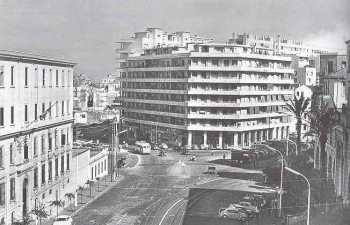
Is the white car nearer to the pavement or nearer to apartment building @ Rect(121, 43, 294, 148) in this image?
the pavement

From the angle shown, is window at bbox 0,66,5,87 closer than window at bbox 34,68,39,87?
Yes

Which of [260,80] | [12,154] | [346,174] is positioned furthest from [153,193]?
[260,80]

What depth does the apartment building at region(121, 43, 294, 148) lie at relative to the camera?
108188mm

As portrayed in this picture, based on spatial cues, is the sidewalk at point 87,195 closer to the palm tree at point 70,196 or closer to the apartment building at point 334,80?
the palm tree at point 70,196

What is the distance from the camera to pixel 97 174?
7069 centimetres

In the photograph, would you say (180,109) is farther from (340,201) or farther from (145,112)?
(340,201)

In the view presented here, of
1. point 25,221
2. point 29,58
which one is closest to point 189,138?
point 29,58

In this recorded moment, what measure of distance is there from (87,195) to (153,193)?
8.23 m

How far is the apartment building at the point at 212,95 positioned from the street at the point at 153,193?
63.2ft

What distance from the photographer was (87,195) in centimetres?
6038

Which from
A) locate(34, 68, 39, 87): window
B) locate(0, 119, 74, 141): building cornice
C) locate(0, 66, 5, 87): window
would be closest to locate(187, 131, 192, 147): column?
locate(0, 119, 74, 141): building cornice

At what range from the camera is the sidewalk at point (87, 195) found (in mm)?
51612

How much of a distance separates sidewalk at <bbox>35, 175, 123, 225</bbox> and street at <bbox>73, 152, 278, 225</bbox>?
77 centimetres

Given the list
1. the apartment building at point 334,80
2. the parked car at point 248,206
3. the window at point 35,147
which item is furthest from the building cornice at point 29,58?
the apartment building at point 334,80
